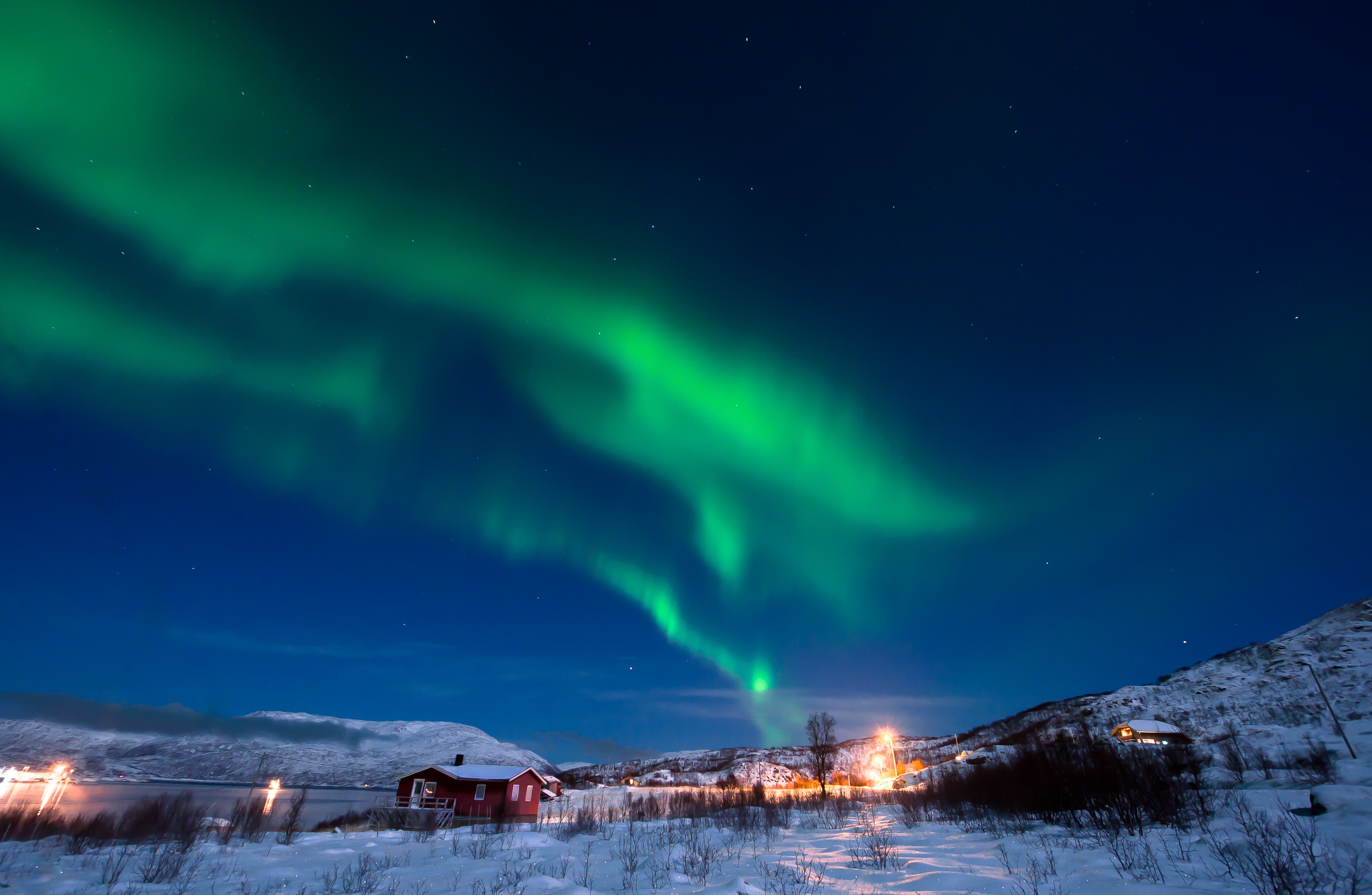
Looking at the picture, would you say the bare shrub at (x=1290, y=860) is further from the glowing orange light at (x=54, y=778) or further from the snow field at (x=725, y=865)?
the glowing orange light at (x=54, y=778)

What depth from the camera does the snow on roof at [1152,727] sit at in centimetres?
5938

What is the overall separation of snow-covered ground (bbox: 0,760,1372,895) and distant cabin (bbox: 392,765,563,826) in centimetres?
3857

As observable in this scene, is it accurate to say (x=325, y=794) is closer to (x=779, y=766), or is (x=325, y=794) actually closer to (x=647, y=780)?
(x=647, y=780)

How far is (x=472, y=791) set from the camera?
52594mm

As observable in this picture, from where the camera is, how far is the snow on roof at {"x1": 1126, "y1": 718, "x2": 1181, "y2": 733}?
195 ft

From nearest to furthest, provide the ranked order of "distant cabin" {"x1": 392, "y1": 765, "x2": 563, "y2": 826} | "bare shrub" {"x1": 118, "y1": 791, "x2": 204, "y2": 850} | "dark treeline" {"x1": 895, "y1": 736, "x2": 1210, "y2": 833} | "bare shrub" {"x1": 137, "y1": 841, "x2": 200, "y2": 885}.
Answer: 1. "bare shrub" {"x1": 137, "y1": 841, "x2": 200, "y2": 885}
2. "dark treeline" {"x1": 895, "y1": 736, "x2": 1210, "y2": 833}
3. "bare shrub" {"x1": 118, "y1": 791, "x2": 204, "y2": 850}
4. "distant cabin" {"x1": 392, "y1": 765, "x2": 563, "y2": 826}

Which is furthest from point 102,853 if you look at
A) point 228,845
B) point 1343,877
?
point 1343,877

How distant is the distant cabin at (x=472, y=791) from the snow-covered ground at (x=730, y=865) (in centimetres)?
3857

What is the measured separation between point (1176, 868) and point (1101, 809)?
896 cm

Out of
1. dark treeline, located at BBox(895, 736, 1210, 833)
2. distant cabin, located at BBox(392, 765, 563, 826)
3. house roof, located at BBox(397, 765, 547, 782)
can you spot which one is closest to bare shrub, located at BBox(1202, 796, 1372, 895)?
dark treeline, located at BBox(895, 736, 1210, 833)

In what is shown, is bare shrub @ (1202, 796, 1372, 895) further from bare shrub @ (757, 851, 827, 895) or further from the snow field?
bare shrub @ (757, 851, 827, 895)

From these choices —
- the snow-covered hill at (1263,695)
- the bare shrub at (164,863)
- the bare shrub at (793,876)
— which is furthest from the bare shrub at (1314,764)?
the bare shrub at (164,863)

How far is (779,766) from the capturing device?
145375 millimetres

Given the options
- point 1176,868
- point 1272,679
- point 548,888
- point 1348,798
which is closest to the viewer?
point 1176,868
